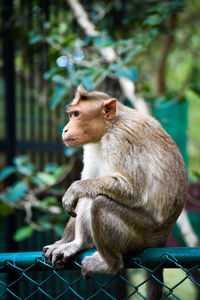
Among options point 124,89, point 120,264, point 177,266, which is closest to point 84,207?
point 120,264

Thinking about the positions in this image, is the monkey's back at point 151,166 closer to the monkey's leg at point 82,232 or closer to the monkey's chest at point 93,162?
the monkey's chest at point 93,162

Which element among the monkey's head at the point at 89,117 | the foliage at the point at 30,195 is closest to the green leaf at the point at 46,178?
the foliage at the point at 30,195

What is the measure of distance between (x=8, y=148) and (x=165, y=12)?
95.5 inches

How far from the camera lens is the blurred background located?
159 inches

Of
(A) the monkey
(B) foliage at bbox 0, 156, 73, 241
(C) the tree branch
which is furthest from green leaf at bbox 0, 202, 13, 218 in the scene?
(A) the monkey

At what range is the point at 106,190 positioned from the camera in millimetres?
2125

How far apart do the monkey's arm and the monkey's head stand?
316 mm

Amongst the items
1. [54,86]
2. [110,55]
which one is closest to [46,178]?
[54,86]

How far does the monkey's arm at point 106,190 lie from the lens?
2.10 meters

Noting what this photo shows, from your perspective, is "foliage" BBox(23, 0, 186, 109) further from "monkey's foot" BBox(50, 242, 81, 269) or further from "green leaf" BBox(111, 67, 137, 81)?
"monkey's foot" BBox(50, 242, 81, 269)

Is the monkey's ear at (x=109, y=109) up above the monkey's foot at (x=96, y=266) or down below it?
above

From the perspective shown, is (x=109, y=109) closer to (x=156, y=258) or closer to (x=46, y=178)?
(x=156, y=258)

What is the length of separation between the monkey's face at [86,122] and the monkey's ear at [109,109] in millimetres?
25

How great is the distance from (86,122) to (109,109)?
0.17 meters
